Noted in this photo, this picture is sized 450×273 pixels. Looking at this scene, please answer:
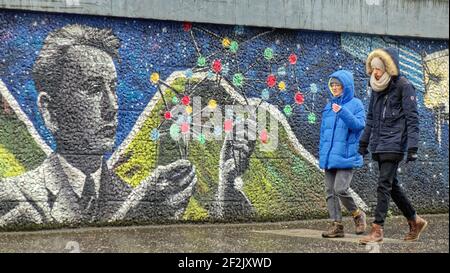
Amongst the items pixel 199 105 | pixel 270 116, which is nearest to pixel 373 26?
pixel 270 116

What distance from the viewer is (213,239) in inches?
295

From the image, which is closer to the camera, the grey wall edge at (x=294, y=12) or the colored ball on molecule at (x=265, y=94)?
the grey wall edge at (x=294, y=12)

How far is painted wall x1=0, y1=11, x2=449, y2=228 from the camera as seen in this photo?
7.82 m

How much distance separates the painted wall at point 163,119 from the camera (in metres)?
7.82

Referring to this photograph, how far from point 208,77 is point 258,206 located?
1468 mm

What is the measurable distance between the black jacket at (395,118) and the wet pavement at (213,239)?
0.87m

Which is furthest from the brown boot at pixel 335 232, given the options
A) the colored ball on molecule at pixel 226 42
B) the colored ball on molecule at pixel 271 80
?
the colored ball on molecule at pixel 226 42

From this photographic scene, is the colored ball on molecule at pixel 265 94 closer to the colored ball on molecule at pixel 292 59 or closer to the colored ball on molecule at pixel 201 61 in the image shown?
the colored ball on molecule at pixel 292 59

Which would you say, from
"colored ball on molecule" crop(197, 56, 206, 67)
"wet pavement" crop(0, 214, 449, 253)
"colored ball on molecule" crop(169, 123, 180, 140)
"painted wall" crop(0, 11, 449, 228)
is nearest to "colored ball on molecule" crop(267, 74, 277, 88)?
"painted wall" crop(0, 11, 449, 228)

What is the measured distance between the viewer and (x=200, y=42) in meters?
8.54

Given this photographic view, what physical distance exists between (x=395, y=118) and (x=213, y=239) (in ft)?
6.40

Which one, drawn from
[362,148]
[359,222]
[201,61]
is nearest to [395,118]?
[362,148]

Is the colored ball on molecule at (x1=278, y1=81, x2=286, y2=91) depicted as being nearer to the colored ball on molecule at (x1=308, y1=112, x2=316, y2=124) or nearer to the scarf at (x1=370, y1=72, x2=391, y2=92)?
the colored ball on molecule at (x1=308, y1=112, x2=316, y2=124)

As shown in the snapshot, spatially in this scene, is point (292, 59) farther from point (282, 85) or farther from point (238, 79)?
point (238, 79)
